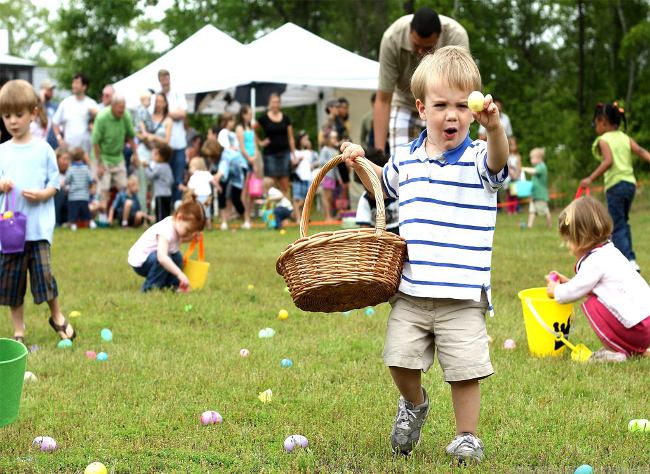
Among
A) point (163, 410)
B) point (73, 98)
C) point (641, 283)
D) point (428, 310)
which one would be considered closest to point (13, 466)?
point (163, 410)

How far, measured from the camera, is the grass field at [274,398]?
3771 millimetres

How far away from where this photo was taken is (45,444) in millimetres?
3885

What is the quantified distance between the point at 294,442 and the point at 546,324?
2280 millimetres

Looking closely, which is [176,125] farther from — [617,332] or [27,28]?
[27,28]

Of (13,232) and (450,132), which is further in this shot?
(13,232)

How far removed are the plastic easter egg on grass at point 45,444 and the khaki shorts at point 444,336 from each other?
4.68 ft

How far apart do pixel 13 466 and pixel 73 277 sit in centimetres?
589

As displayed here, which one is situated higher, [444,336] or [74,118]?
[74,118]

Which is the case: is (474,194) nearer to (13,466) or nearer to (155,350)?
(13,466)

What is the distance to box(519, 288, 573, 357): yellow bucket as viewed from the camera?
563 centimetres

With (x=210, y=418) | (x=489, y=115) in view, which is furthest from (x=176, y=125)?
(x=489, y=115)

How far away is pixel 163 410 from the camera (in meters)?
4.49

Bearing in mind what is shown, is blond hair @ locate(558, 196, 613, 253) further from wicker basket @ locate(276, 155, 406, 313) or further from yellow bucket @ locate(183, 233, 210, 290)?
yellow bucket @ locate(183, 233, 210, 290)

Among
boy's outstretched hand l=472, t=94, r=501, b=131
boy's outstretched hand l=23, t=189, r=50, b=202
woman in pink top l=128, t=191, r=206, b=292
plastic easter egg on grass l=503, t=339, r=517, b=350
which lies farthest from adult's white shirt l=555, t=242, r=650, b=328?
woman in pink top l=128, t=191, r=206, b=292
